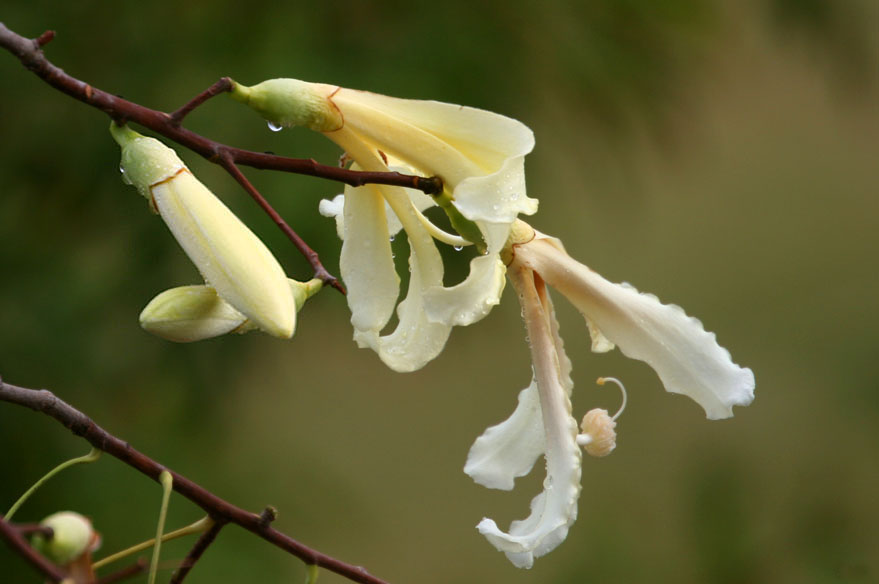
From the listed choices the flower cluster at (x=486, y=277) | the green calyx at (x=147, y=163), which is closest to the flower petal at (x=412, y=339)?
the flower cluster at (x=486, y=277)

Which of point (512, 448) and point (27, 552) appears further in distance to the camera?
point (512, 448)

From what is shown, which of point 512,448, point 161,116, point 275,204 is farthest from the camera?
point 275,204

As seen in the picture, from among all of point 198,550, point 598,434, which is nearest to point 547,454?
point 598,434

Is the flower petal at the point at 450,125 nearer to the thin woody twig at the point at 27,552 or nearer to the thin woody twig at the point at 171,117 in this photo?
the thin woody twig at the point at 171,117

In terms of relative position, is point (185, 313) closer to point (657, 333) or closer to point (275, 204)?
point (657, 333)

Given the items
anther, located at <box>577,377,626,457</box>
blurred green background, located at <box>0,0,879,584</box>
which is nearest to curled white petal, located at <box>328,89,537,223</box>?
anther, located at <box>577,377,626,457</box>

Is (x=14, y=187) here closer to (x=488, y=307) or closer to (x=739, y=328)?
(x=488, y=307)
